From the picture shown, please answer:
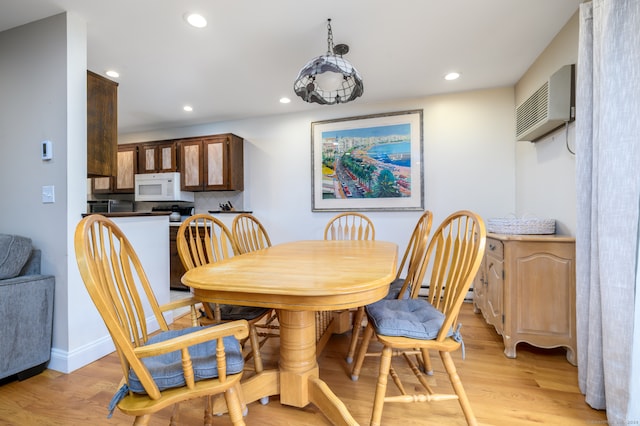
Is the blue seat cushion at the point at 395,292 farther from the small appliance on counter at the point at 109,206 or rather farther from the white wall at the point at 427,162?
the small appliance on counter at the point at 109,206

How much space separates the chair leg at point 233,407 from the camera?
35.9 inches

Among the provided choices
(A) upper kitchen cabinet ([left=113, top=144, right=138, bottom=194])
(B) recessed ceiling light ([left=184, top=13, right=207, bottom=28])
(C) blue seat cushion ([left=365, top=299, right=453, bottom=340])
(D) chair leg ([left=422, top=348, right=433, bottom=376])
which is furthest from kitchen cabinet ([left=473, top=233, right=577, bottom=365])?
(A) upper kitchen cabinet ([left=113, top=144, right=138, bottom=194])

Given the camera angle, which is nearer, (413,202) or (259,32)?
(259,32)

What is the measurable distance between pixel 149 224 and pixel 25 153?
34.9 inches

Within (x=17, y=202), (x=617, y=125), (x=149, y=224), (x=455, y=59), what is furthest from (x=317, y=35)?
(x=17, y=202)

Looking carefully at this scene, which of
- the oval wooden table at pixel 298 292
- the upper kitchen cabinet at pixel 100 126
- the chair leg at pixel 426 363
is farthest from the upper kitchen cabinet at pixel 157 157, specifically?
the chair leg at pixel 426 363

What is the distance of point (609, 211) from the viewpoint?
1286 millimetres

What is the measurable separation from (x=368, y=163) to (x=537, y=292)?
6.84 ft

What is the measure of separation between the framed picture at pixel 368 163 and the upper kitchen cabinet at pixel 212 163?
40.5 inches

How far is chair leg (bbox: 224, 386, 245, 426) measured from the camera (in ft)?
2.99

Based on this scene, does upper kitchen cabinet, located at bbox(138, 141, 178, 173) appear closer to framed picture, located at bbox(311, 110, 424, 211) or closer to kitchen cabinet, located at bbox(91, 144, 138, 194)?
kitchen cabinet, located at bbox(91, 144, 138, 194)

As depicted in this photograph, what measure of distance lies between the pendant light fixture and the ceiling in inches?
12.6

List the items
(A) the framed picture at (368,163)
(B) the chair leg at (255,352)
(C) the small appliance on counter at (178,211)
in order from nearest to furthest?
(B) the chair leg at (255,352)
(A) the framed picture at (368,163)
(C) the small appliance on counter at (178,211)

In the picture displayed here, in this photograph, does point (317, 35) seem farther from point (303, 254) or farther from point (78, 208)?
point (78, 208)
